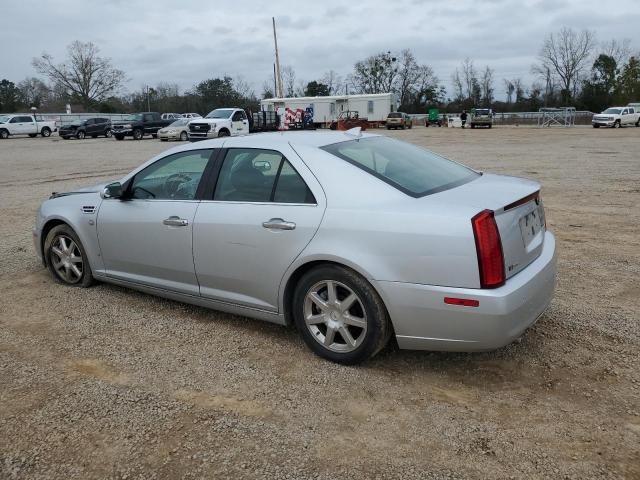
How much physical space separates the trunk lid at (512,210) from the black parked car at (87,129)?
4320 cm

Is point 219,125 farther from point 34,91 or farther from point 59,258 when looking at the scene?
point 34,91

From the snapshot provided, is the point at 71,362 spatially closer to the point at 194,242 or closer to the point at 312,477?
the point at 194,242

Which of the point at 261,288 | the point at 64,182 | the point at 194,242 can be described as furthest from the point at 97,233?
the point at 64,182

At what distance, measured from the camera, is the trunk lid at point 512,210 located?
10.3ft

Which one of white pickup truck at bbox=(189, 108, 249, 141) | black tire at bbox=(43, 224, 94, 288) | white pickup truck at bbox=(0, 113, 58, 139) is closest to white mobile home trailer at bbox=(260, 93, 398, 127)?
white pickup truck at bbox=(0, 113, 58, 139)

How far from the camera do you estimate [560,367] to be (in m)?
3.49

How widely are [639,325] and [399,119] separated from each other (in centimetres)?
4860

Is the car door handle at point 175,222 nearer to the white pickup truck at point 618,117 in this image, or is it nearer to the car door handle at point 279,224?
the car door handle at point 279,224

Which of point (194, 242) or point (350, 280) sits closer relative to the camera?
point (350, 280)

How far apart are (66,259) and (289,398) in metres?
3.11

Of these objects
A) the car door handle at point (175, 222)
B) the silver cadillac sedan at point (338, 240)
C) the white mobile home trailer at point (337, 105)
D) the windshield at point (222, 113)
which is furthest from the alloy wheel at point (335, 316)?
the white mobile home trailer at point (337, 105)

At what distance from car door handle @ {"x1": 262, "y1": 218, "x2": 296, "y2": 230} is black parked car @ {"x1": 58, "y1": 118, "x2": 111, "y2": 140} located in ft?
140

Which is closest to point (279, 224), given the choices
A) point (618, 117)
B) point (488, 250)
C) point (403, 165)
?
point (403, 165)

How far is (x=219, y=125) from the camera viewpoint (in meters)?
30.7
